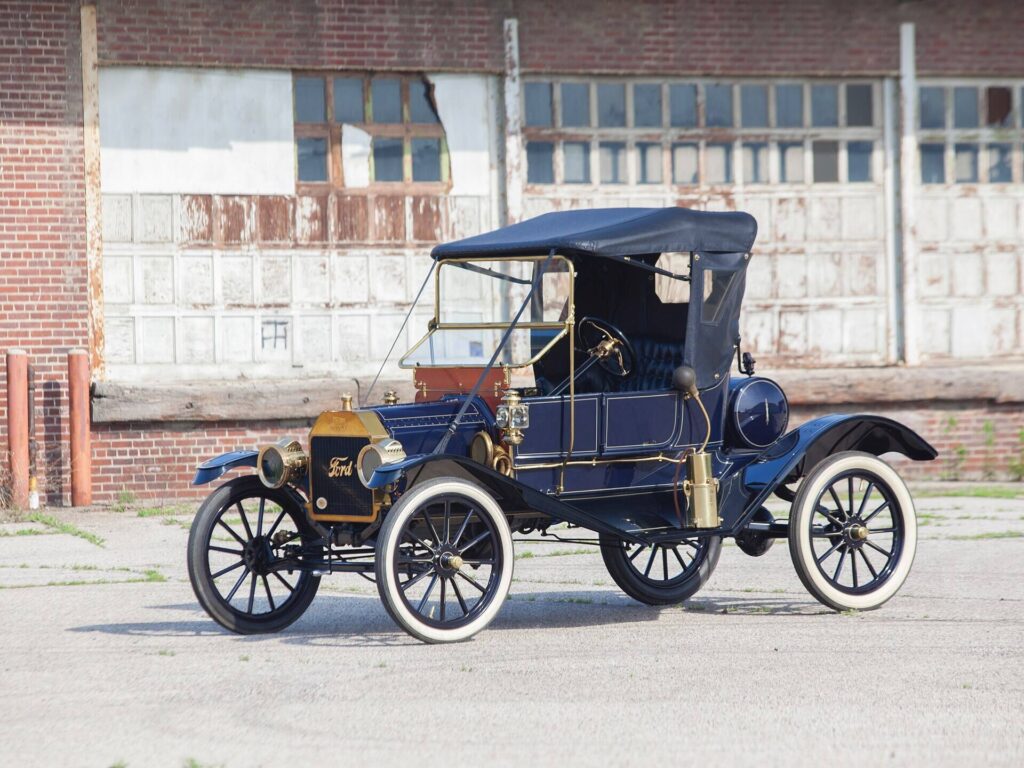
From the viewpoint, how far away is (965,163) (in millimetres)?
16969

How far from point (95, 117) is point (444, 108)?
3.20m

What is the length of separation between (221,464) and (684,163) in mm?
8932

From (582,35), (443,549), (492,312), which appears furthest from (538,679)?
(582,35)

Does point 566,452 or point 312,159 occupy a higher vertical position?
point 312,159

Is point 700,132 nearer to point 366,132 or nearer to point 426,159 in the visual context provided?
point 426,159

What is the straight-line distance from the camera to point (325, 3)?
1542 centimetres

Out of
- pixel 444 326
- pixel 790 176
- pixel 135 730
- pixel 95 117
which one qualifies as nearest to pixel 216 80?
pixel 95 117

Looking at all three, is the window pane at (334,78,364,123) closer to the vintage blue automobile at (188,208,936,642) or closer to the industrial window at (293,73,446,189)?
the industrial window at (293,73,446,189)

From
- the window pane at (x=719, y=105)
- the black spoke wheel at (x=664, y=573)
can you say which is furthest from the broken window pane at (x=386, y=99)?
the black spoke wheel at (x=664, y=573)

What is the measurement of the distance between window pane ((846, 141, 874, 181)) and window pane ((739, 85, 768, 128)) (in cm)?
96

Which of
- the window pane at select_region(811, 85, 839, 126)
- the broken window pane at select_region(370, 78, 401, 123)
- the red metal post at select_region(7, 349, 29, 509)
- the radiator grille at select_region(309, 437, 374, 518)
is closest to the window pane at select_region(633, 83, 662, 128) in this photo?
the window pane at select_region(811, 85, 839, 126)

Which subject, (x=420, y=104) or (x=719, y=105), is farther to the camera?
(x=719, y=105)

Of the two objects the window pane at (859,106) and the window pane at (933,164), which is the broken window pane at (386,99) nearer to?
the window pane at (859,106)

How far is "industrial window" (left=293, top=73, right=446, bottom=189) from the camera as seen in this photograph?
1548 cm
